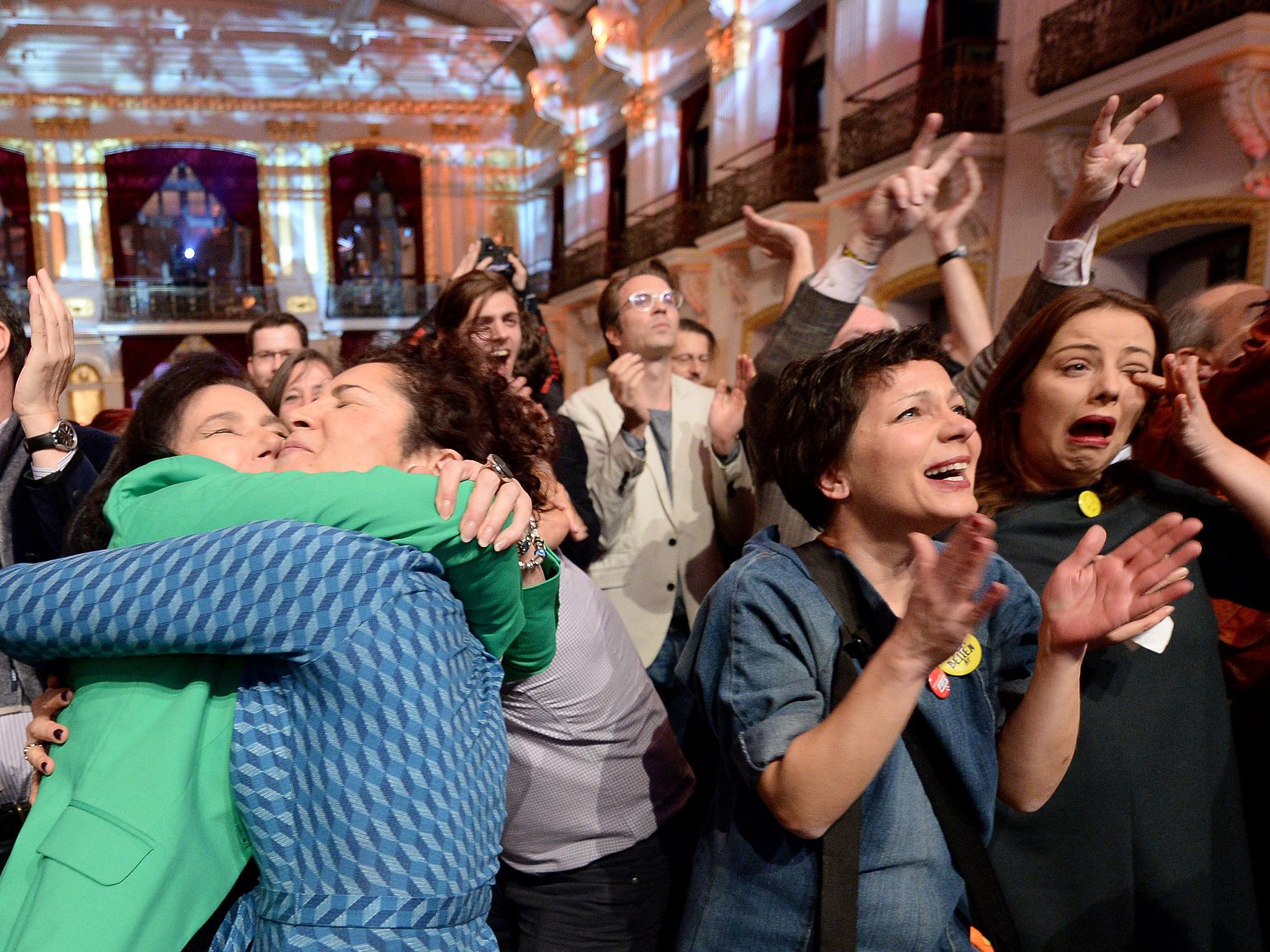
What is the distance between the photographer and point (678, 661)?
1814 mm

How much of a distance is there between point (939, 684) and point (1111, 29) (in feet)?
22.7

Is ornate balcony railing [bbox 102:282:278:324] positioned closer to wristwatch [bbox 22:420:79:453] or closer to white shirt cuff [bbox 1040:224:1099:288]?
wristwatch [bbox 22:420:79:453]

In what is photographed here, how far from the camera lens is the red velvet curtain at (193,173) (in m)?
19.8

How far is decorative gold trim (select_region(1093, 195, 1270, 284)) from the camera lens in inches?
246

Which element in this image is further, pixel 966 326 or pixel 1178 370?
pixel 966 326

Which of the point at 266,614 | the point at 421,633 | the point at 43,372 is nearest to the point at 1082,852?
the point at 421,633

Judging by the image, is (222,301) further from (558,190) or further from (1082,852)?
(1082,852)

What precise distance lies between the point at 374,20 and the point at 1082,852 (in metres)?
21.0

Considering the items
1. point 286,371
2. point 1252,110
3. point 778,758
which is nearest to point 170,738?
point 778,758

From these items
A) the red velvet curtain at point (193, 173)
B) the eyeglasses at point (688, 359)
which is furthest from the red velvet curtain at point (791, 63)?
the red velvet curtain at point (193, 173)

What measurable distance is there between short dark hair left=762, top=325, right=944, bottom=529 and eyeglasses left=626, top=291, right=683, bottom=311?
1.53 meters

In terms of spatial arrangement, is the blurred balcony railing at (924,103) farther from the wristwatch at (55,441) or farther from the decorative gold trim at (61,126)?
the decorative gold trim at (61,126)

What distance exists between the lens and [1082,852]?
181 cm

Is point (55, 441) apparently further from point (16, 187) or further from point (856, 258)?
point (16, 187)
